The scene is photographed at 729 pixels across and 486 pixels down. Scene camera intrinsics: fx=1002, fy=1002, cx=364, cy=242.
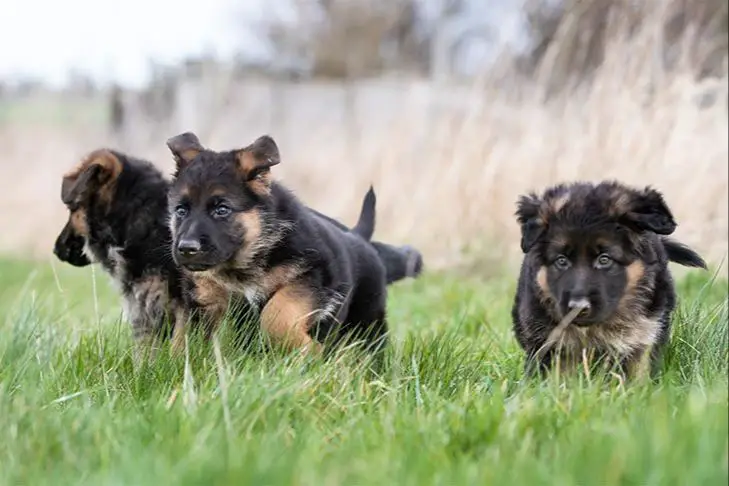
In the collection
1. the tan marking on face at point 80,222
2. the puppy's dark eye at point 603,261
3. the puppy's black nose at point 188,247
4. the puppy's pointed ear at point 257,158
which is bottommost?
the tan marking on face at point 80,222

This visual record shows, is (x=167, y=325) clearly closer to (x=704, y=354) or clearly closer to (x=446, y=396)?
(x=446, y=396)

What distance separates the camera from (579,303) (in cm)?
372

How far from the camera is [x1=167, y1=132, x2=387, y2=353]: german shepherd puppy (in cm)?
443

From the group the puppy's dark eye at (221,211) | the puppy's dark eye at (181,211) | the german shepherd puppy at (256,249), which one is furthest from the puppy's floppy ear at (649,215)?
the puppy's dark eye at (181,211)

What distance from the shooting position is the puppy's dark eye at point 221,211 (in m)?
4.57

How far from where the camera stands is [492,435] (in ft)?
9.27

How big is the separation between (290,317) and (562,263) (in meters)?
1.22

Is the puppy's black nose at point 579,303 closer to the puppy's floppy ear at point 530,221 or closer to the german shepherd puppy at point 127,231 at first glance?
the puppy's floppy ear at point 530,221

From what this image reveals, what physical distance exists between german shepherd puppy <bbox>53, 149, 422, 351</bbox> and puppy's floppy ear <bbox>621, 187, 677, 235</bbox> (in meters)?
2.27

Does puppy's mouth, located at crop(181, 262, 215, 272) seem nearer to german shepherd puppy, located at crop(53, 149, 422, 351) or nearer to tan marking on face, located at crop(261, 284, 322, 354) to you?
tan marking on face, located at crop(261, 284, 322, 354)

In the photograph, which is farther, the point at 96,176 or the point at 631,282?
the point at 96,176

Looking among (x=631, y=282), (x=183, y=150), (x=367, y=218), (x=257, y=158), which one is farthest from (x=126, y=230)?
(x=631, y=282)

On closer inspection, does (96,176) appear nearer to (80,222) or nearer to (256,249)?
(80,222)

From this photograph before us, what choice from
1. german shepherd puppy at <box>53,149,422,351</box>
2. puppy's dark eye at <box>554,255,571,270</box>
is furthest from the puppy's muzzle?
puppy's dark eye at <box>554,255,571,270</box>
